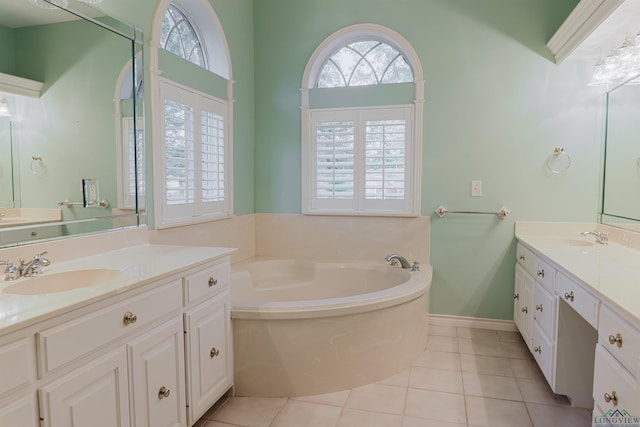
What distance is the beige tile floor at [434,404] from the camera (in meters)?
2.03

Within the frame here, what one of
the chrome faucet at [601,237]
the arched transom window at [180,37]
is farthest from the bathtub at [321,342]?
the arched transom window at [180,37]

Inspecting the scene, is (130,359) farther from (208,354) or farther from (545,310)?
(545,310)

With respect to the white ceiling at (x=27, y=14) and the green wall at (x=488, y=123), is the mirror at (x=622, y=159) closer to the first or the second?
the green wall at (x=488, y=123)

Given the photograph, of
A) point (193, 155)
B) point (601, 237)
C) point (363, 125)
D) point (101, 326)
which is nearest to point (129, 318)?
point (101, 326)

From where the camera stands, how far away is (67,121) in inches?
72.5

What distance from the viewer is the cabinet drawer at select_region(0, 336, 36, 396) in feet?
3.31

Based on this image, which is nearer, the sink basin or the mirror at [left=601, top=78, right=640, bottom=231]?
the sink basin

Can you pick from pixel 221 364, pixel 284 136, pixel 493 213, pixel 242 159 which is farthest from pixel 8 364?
pixel 493 213

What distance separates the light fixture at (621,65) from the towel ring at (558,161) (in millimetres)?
528

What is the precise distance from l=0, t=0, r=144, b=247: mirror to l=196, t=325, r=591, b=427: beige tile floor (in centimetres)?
124

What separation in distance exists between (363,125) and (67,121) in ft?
7.25

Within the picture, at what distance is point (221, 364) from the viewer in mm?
2100

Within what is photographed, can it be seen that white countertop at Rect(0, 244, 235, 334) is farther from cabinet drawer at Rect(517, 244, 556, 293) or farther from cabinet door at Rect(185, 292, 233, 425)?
cabinet drawer at Rect(517, 244, 556, 293)

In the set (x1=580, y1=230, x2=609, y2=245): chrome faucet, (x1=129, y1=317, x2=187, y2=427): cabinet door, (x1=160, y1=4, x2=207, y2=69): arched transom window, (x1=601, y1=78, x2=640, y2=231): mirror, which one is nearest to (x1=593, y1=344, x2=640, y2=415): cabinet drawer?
(x1=601, y1=78, x2=640, y2=231): mirror
